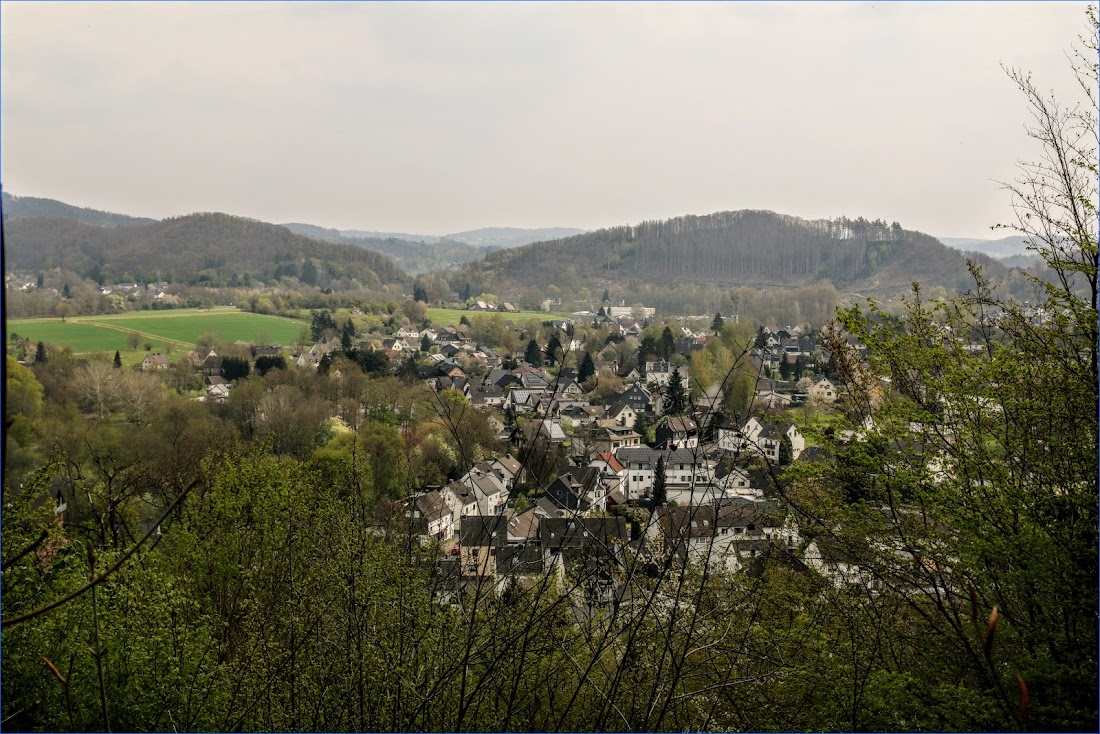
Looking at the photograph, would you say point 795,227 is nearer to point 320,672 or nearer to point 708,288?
point 708,288

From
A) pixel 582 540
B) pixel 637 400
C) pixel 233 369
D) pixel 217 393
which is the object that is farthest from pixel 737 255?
pixel 582 540

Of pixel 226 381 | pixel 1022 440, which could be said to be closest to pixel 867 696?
pixel 1022 440

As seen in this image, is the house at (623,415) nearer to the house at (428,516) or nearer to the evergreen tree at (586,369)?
the evergreen tree at (586,369)

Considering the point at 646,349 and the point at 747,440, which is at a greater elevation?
the point at 747,440

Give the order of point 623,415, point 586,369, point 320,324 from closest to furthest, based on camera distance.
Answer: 1. point 623,415
2. point 586,369
3. point 320,324

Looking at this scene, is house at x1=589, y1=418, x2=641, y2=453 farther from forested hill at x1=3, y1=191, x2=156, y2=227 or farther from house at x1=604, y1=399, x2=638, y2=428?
forested hill at x1=3, y1=191, x2=156, y2=227

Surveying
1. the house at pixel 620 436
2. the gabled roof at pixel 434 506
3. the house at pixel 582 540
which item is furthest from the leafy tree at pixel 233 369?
the house at pixel 582 540

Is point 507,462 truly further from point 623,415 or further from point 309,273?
point 309,273

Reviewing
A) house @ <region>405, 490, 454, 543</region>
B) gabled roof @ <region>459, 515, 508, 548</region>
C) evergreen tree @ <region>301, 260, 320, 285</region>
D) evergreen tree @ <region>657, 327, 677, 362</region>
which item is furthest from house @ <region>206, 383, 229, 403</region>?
evergreen tree @ <region>301, 260, 320, 285</region>
